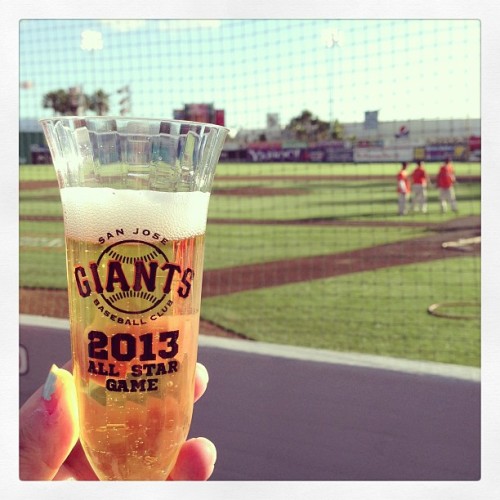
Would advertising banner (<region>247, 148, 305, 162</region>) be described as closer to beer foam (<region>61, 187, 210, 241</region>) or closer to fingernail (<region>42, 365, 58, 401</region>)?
fingernail (<region>42, 365, 58, 401</region>)

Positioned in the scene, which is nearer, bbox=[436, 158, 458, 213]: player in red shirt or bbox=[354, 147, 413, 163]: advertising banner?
bbox=[436, 158, 458, 213]: player in red shirt

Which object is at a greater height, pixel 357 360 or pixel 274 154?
pixel 274 154

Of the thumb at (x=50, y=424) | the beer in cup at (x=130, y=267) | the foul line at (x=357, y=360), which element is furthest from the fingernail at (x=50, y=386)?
the foul line at (x=357, y=360)

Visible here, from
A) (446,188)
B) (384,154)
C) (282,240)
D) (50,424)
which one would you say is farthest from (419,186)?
(50,424)

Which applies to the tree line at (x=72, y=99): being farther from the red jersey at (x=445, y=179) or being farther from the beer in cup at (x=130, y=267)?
the beer in cup at (x=130, y=267)

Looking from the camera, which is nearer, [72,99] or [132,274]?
[132,274]

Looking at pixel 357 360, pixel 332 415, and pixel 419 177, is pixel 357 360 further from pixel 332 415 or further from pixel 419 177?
pixel 419 177

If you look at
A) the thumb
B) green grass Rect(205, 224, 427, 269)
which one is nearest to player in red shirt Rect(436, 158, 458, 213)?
green grass Rect(205, 224, 427, 269)
